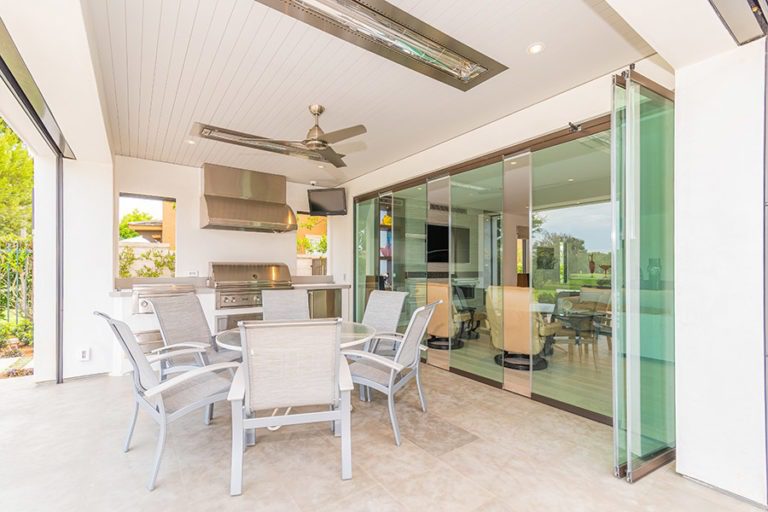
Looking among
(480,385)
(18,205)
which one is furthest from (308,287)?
(18,205)

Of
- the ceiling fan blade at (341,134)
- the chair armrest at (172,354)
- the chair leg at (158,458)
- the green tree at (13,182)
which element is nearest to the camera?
the chair leg at (158,458)

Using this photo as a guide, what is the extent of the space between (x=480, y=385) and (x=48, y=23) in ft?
13.8

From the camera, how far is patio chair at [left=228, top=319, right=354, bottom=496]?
201cm

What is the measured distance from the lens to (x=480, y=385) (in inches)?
153

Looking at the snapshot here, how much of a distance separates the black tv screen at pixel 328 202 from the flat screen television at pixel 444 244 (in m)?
2.06

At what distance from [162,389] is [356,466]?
122 cm

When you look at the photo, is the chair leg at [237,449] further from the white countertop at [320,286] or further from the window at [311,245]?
the window at [311,245]

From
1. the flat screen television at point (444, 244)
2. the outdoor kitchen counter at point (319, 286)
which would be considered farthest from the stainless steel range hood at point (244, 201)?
the flat screen television at point (444, 244)

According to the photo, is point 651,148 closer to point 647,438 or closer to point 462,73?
point 462,73

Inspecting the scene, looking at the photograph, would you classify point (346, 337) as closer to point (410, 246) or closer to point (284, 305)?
point (284, 305)

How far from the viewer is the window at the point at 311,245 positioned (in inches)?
279

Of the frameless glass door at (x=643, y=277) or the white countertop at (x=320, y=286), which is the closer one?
the frameless glass door at (x=643, y=277)

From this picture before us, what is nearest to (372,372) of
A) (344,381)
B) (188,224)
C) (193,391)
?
(344,381)

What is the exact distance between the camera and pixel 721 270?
202 cm
